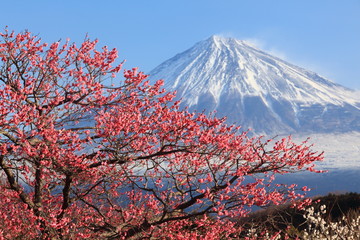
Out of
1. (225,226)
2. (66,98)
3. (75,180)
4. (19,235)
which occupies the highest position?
(66,98)

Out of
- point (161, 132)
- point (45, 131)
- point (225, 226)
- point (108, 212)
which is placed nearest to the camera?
point (45, 131)

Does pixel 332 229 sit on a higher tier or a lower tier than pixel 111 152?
lower

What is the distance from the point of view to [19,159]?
33.4ft

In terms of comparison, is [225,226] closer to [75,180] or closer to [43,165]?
[75,180]

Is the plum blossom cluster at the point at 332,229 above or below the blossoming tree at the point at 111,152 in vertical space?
below

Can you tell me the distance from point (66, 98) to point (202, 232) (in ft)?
17.9

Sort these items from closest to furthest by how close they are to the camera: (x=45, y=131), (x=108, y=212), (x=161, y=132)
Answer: (x=45, y=131) → (x=161, y=132) → (x=108, y=212)

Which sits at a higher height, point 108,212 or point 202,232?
point 108,212

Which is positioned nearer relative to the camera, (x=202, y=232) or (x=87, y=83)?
(x=87, y=83)

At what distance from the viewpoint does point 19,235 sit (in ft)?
39.0


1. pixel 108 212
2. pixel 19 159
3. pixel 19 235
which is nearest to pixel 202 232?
pixel 108 212

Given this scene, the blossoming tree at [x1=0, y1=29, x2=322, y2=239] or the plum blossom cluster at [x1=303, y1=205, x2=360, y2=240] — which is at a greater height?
the blossoming tree at [x1=0, y1=29, x2=322, y2=239]

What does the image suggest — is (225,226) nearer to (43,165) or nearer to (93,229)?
(93,229)

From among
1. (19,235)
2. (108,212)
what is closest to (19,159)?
(19,235)
